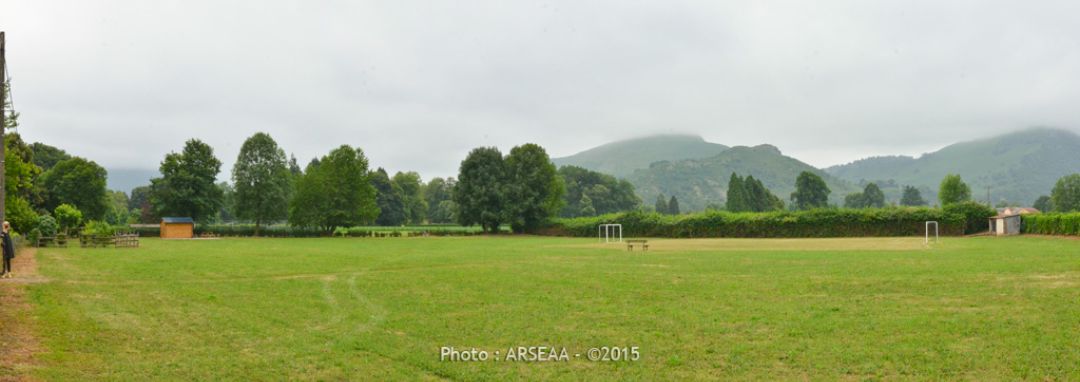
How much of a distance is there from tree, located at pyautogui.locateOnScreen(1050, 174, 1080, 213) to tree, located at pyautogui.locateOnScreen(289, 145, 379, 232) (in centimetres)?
13018

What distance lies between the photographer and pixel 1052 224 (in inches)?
2127

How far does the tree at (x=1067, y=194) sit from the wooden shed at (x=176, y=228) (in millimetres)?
148677

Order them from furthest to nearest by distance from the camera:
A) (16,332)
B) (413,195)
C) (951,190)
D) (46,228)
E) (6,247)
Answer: (413,195) → (951,190) → (46,228) → (6,247) → (16,332)

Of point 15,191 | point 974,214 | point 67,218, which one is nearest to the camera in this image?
point 15,191

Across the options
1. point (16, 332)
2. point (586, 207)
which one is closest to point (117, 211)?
point (586, 207)

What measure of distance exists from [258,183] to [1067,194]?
148 m

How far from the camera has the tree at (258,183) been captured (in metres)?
89.2

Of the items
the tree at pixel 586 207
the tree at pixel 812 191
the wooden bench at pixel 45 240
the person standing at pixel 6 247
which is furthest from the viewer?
the tree at pixel 812 191

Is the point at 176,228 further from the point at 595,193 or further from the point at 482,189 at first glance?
the point at 595,193

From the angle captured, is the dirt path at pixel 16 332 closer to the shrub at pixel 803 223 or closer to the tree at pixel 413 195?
the shrub at pixel 803 223

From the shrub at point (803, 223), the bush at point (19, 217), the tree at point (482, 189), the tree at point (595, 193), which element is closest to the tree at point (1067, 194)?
the tree at point (595, 193)

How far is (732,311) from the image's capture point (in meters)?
15.0

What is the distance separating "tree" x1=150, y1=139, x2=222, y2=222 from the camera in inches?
3334

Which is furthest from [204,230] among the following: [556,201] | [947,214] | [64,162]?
[947,214]
